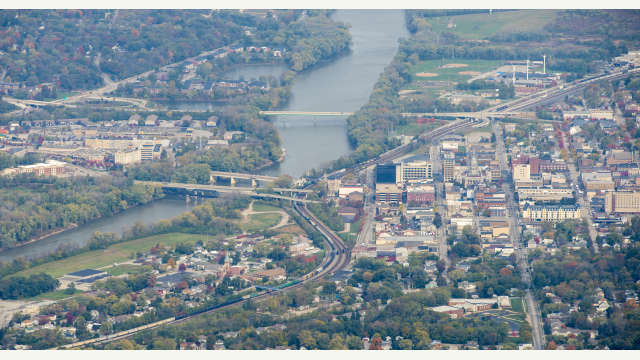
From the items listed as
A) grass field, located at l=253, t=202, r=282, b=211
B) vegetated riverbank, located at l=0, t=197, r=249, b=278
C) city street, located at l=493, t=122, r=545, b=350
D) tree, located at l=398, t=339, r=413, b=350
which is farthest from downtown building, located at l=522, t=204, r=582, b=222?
tree, located at l=398, t=339, r=413, b=350

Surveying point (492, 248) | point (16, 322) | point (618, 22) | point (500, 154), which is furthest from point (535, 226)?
point (618, 22)

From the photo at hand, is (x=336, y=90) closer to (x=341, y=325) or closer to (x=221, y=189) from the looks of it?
(x=221, y=189)

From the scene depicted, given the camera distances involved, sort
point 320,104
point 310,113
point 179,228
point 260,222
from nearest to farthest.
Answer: point 179,228, point 260,222, point 310,113, point 320,104

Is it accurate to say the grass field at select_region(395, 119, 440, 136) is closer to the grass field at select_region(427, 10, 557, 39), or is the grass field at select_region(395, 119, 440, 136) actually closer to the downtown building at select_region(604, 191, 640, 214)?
the downtown building at select_region(604, 191, 640, 214)

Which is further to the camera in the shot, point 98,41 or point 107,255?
point 98,41

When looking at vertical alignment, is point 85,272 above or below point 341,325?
above

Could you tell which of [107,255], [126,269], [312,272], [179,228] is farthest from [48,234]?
[312,272]

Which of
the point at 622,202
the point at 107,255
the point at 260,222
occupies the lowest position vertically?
the point at 107,255

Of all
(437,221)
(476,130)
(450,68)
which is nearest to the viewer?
(437,221)
